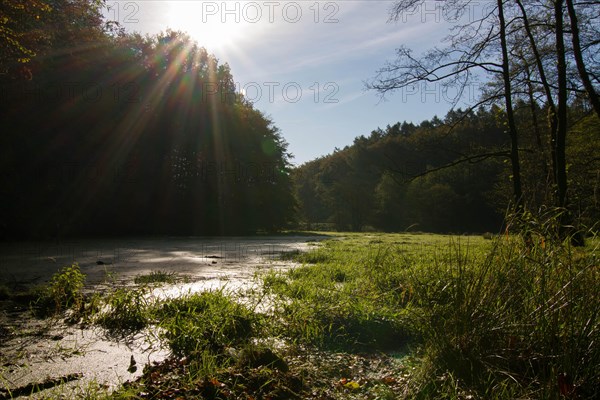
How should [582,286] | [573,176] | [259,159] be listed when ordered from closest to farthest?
[582,286] → [573,176] → [259,159]

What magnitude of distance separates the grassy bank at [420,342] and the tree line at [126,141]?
574 cm

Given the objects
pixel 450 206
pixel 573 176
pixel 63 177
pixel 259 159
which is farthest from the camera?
pixel 450 206

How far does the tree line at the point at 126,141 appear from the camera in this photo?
12711 mm

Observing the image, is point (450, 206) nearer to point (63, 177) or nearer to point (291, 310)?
point (63, 177)

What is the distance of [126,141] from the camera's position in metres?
16.7

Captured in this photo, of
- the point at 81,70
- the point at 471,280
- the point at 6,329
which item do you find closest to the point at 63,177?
the point at 81,70

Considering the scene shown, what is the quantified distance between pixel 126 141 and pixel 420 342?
1616cm

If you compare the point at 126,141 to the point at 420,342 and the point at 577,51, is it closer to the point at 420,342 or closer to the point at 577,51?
the point at 577,51

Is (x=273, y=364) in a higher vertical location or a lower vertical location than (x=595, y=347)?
lower

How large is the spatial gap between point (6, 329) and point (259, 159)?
20.9 meters

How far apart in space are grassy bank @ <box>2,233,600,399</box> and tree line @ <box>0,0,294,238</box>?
574 cm

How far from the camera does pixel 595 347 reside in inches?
74.4

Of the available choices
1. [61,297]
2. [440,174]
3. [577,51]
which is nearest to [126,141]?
[61,297]

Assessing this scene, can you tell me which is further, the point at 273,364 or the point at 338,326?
the point at 338,326
